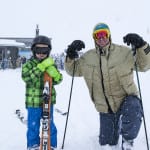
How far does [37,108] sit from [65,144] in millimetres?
813

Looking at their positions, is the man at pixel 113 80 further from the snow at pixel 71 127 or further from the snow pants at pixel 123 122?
the snow at pixel 71 127

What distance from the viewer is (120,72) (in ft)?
17.9

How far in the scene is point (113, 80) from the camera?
5512 mm

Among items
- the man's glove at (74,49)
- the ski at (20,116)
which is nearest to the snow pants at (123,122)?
the man's glove at (74,49)

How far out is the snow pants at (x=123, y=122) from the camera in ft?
17.3

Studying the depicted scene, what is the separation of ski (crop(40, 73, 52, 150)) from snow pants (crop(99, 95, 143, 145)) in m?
0.83

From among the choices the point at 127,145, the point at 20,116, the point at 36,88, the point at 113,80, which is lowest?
the point at 127,145

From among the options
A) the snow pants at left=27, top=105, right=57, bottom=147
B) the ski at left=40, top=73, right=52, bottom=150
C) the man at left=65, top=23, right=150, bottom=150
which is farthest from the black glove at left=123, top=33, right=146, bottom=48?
the snow pants at left=27, top=105, right=57, bottom=147

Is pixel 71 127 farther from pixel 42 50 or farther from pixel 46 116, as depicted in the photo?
pixel 42 50

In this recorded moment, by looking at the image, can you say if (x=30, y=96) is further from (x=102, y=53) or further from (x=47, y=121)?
(x=102, y=53)

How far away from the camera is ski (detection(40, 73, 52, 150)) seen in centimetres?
531

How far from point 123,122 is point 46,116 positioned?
3.20ft

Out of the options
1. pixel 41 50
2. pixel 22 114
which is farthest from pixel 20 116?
pixel 41 50

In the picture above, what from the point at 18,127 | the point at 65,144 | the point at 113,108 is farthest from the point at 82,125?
the point at 113,108
